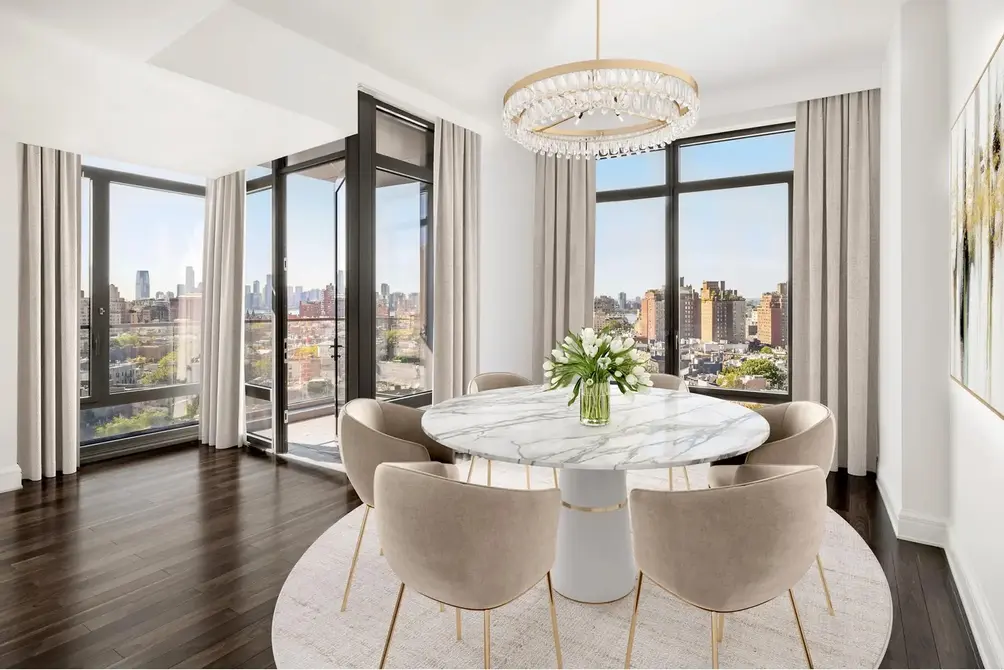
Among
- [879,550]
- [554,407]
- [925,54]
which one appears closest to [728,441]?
[554,407]

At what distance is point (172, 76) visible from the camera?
114 inches

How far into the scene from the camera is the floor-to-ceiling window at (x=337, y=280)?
12.6 feet

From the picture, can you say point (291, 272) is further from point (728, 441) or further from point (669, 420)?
point (728, 441)

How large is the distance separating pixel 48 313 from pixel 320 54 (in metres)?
2.54

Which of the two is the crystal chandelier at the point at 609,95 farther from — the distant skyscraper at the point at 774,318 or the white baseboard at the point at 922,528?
the white baseboard at the point at 922,528

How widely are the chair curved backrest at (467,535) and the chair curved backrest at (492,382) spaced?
5.93 feet

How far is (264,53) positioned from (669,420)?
9.06 feet

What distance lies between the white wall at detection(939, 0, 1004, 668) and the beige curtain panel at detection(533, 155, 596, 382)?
2599mm

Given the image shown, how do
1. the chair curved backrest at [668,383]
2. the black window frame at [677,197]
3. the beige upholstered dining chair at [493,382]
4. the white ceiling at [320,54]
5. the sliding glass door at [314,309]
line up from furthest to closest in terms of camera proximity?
the black window frame at [677,197] < the sliding glass door at [314,309] < the chair curved backrest at [668,383] < the beige upholstered dining chair at [493,382] < the white ceiling at [320,54]

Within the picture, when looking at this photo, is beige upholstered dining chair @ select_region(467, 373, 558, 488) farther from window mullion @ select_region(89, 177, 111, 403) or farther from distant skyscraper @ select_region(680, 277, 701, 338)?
window mullion @ select_region(89, 177, 111, 403)

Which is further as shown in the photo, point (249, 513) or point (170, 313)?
point (170, 313)

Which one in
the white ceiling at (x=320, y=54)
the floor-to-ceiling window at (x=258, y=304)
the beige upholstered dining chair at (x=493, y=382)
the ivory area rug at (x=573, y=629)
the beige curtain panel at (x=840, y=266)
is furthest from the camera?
the floor-to-ceiling window at (x=258, y=304)

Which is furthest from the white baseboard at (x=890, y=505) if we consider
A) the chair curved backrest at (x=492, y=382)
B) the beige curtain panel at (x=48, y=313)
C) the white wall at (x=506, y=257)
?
the beige curtain panel at (x=48, y=313)

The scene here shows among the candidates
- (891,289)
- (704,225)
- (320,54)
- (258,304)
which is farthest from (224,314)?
(891,289)
